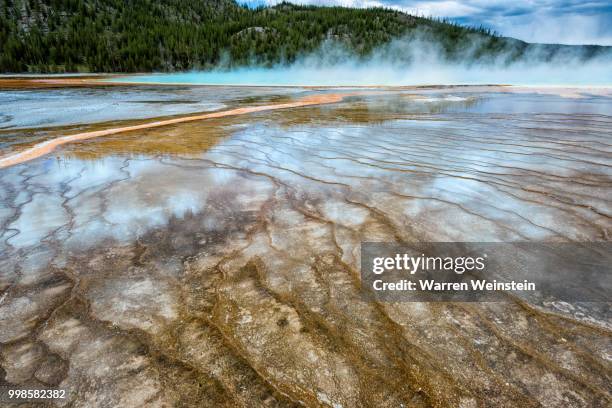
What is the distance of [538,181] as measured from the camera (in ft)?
15.1

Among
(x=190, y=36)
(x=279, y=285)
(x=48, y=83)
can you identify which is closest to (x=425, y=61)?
(x=190, y=36)

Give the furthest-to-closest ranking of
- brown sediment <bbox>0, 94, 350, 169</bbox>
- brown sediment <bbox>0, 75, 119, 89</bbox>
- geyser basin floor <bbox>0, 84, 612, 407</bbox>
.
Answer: brown sediment <bbox>0, 75, 119, 89</bbox>, brown sediment <bbox>0, 94, 350, 169</bbox>, geyser basin floor <bbox>0, 84, 612, 407</bbox>

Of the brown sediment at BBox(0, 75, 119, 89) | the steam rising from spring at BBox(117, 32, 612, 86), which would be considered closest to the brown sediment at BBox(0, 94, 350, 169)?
the brown sediment at BBox(0, 75, 119, 89)

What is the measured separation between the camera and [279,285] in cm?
250

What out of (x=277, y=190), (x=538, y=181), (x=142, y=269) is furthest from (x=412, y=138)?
(x=142, y=269)

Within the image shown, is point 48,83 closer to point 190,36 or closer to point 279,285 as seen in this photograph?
point 279,285

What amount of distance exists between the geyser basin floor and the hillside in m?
71.7

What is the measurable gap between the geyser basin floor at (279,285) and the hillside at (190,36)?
71.7 metres

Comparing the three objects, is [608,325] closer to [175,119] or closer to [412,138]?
[412,138]

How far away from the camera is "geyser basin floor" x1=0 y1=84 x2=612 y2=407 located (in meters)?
1.72

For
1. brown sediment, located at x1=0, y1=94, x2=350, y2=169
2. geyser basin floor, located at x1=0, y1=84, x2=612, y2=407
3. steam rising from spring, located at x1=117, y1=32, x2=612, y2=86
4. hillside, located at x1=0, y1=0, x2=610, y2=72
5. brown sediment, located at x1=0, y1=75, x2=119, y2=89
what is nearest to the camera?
geyser basin floor, located at x1=0, y1=84, x2=612, y2=407

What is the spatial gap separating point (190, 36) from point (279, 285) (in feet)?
282

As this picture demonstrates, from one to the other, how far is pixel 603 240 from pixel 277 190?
328 cm

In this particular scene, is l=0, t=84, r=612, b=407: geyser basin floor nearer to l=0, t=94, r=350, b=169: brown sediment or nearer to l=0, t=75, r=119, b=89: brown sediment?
l=0, t=94, r=350, b=169: brown sediment
